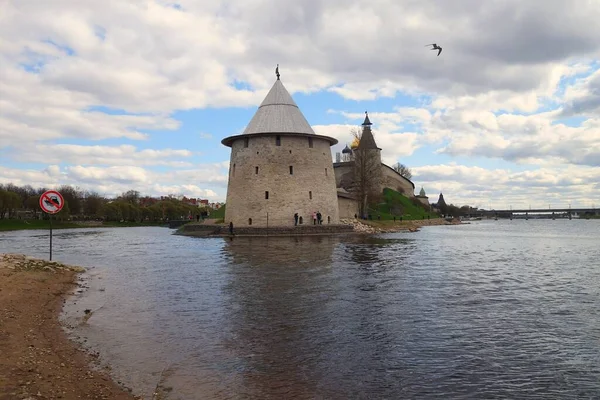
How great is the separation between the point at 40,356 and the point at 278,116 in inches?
1287

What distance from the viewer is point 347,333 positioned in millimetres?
6492

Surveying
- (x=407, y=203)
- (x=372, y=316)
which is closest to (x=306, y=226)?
(x=372, y=316)

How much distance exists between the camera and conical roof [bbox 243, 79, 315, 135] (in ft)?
118

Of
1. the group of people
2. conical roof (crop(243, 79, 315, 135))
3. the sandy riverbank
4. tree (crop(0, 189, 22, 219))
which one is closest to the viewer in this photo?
the group of people

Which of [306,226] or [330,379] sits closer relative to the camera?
[330,379]

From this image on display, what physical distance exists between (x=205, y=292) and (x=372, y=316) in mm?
3797

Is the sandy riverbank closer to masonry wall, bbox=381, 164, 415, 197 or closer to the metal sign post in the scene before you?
masonry wall, bbox=381, 164, 415, 197

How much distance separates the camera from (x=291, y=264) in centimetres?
1430

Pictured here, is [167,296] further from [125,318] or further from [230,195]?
[230,195]

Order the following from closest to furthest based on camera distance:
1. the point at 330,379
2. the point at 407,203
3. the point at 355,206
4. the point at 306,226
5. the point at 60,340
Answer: the point at 330,379
the point at 60,340
the point at 306,226
the point at 355,206
the point at 407,203

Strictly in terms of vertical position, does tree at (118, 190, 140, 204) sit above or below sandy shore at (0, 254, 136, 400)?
above

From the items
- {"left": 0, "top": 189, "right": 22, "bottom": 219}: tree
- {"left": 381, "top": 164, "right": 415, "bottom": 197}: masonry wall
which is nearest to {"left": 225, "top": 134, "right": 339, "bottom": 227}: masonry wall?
{"left": 381, "top": 164, "right": 415, "bottom": 197}: masonry wall

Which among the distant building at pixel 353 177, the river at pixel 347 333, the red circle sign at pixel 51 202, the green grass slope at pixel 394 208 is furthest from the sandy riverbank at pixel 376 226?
the river at pixel 347 333

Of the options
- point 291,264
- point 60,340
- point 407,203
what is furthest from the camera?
point 407,203
